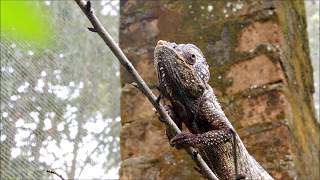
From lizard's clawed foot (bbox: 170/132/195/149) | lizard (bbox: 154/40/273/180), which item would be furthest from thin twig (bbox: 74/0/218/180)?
lizard (bbox: 154/40/273/180)

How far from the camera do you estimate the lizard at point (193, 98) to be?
3.05 ft

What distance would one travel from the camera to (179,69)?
95cm

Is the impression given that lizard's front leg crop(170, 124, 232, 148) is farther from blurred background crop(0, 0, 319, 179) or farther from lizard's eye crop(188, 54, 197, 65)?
blurred background crop(0, 0, 319, 179)

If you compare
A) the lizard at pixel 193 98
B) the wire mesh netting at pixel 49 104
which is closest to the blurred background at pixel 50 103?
the wire mesh netting at pixel 49 104

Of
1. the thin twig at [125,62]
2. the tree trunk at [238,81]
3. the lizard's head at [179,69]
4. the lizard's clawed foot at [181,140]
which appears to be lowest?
the lizard's clawed foot at [181,140]

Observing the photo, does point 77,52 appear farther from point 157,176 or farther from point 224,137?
point 224,137

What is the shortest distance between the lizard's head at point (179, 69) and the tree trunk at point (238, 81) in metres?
0.83

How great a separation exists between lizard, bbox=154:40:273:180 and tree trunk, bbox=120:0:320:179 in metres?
0.77

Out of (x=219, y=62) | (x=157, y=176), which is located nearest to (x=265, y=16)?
(x=219, y=62)

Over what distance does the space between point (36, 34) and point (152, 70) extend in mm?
1432

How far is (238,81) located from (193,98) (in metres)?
0.92

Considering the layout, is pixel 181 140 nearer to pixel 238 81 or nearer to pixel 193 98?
pixel 193 98

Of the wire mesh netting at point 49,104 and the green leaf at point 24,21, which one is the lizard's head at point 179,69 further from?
the wire mesh netting at point 49,104

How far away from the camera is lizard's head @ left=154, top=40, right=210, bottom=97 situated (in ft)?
3.05
